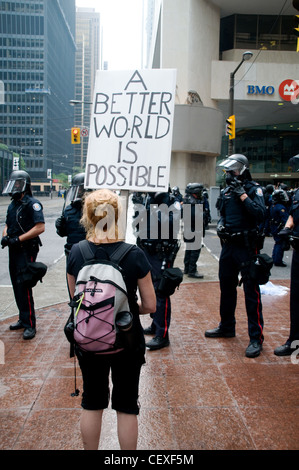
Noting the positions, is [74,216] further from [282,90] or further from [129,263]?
[282,90]

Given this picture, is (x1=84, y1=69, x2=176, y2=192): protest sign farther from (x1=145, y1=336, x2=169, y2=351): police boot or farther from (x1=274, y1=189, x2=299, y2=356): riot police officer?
(x1=145, y1=336, x2=169, y2=351): police boot

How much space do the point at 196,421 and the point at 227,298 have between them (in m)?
1.90

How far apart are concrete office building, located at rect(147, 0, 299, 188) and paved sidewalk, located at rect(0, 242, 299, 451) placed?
67.3ft

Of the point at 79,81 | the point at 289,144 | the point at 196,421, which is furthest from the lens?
the point at 79,81

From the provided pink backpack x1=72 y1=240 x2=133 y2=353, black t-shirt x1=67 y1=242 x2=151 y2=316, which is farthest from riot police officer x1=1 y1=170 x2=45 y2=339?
pink backpack x1=72 y1=240 x2=133 y2=353

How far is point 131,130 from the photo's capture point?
3.39 meters

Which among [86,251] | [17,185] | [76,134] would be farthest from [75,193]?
[76,134]

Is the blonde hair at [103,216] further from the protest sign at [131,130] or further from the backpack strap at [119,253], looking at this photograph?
the protest sign at [131,130]

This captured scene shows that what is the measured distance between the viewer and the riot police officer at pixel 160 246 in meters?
4.36

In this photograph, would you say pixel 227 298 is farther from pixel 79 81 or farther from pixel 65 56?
pixel 79 81

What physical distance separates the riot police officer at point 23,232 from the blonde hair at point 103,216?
8.60ft

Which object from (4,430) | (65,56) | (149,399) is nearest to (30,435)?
(4,430)

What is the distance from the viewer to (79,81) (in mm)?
175625

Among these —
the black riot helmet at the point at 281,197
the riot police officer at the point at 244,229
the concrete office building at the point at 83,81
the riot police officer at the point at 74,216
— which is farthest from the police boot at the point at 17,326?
the concrete office building at the point at 83,81
